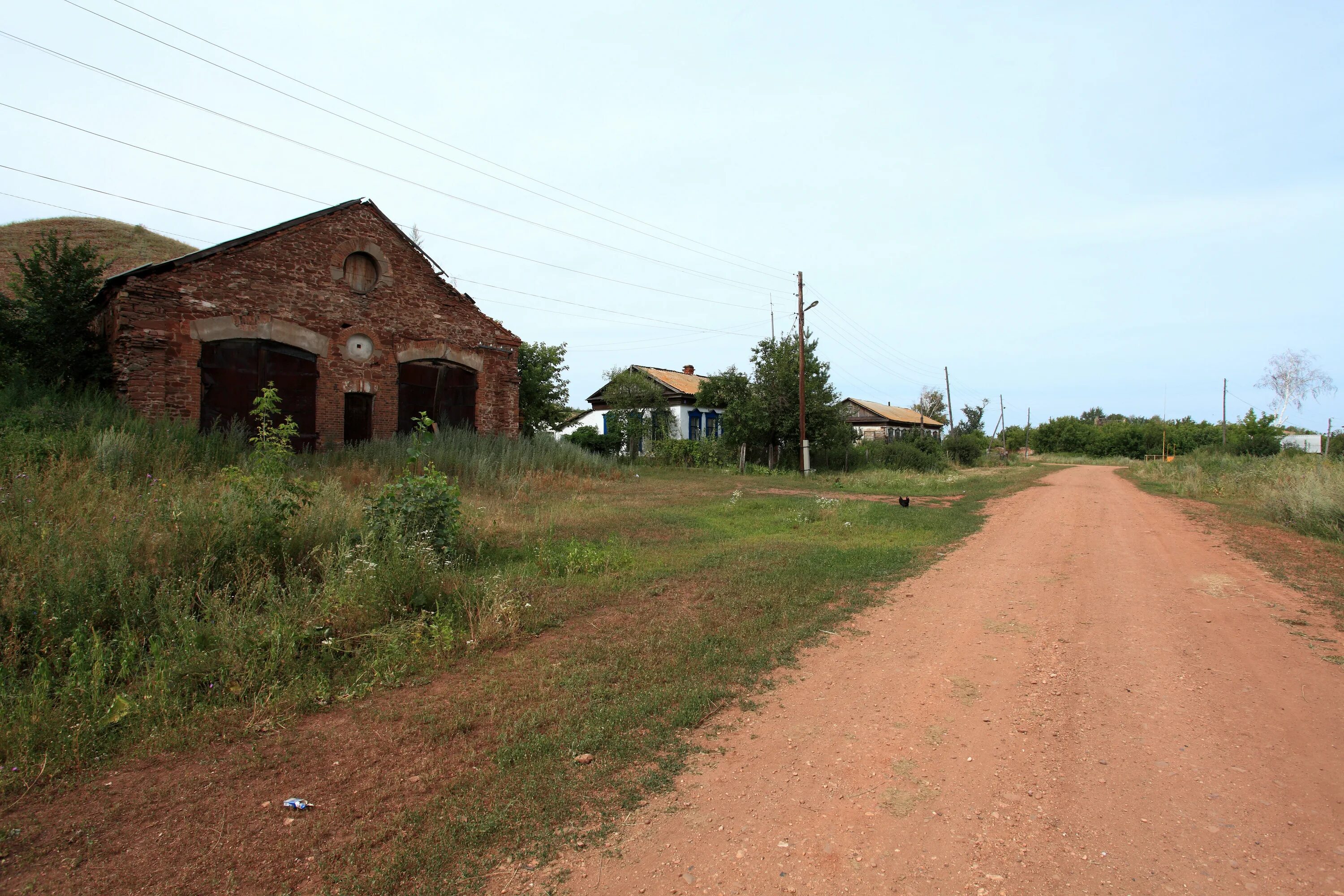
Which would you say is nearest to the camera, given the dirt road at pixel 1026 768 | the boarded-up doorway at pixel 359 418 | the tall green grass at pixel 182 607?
the dirt road at pixel 1026 768

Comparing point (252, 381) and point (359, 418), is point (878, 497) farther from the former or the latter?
point (252, 381)

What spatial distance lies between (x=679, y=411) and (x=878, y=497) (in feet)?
55.9

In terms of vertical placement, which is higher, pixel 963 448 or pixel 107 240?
pixel 107 240

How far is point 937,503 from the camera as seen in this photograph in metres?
18.1

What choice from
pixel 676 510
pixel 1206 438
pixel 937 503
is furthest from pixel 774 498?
pixel 1206 438

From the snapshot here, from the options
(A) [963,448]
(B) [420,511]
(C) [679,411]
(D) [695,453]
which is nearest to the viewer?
(B) [420,511]

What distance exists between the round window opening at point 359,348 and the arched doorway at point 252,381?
964mm

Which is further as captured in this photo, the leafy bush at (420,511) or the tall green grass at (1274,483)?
the tall green grass at (1274,483)

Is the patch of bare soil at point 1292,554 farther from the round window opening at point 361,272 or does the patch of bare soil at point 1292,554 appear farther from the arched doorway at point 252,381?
the round window opening at point 361,272

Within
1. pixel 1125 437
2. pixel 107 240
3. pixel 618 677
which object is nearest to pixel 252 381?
pixel 618 677

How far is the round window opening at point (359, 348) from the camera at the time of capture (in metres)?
18.8

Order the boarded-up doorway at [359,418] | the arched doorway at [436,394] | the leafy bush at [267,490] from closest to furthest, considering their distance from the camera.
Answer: the leafy bush at [267,490] < the boarded-up doorway at [359,418] < the arched doorway at [436,394]

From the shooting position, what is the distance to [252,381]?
17078 mm

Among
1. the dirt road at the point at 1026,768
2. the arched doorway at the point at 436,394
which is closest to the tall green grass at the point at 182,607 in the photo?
the dirt road at the point at 1026,768
